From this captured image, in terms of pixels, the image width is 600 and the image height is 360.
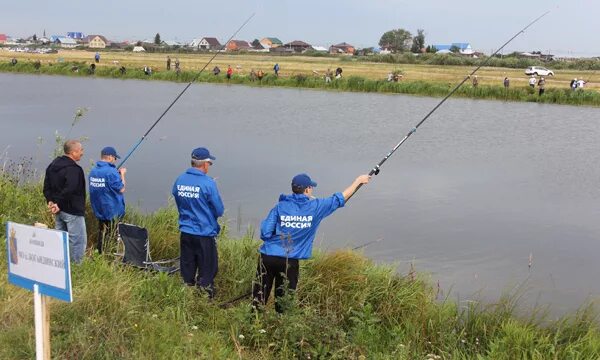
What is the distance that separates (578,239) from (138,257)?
6822 mm

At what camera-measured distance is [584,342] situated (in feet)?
17.5

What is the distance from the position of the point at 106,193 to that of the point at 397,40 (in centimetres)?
13311

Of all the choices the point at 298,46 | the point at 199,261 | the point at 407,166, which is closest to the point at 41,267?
the point at 199,261

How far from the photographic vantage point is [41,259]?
10.7 ft

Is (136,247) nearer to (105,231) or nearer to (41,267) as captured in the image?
(105,231)

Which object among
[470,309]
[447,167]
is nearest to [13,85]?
[447,167]

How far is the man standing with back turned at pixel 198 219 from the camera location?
5441mm

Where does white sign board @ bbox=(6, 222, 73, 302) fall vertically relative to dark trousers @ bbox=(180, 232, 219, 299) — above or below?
above

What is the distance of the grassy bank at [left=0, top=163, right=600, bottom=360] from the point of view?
414 cm

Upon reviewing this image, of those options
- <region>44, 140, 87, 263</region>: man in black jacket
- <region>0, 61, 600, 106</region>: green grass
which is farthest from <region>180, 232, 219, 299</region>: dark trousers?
<region>0, 61, 600, 106</region>: green grass

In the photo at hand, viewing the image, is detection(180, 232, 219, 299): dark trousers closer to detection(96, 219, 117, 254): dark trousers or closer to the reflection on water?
detection(96, 219, 117, 254): dark trousers

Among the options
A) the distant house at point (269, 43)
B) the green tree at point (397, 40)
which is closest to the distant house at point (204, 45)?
the distant house at point (269, 43)

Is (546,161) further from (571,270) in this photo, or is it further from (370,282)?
(370,282)

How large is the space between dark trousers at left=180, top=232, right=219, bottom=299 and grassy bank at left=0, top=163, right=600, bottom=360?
0.49 feet
